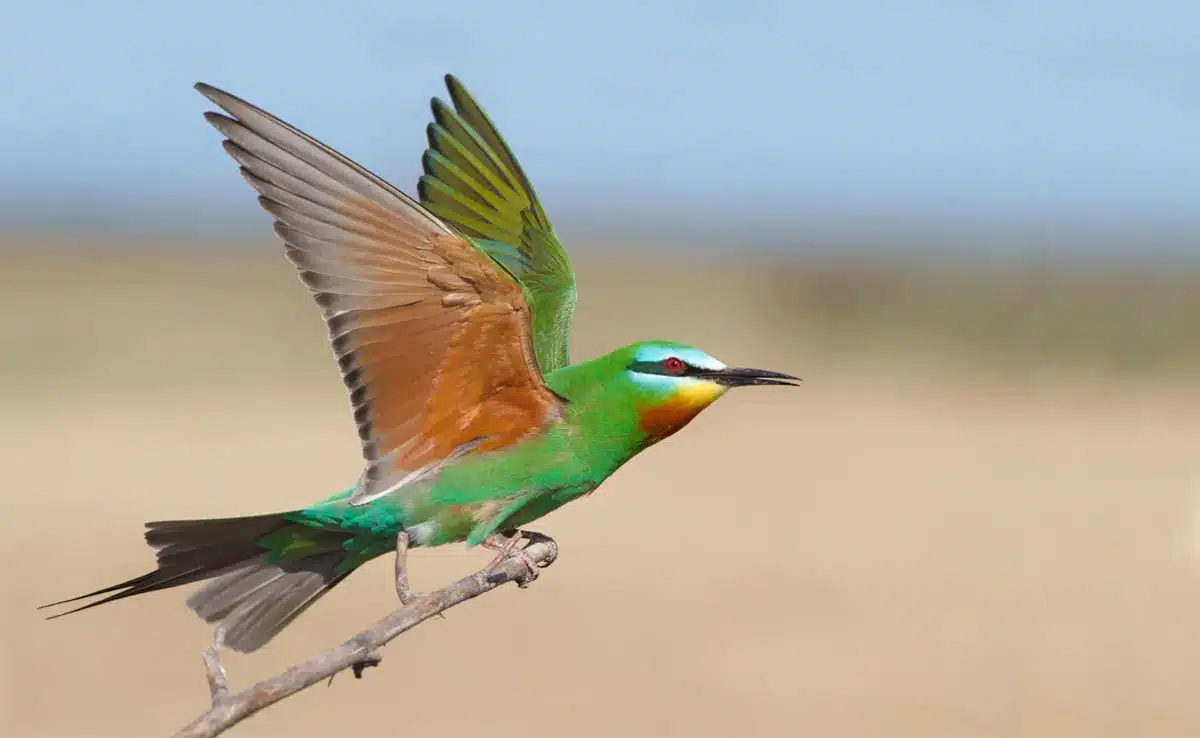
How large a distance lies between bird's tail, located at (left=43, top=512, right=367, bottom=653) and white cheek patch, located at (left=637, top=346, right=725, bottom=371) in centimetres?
80

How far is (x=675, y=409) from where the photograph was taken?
4.02 m

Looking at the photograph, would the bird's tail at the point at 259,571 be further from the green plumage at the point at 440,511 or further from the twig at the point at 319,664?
the twig at the point at 319,664

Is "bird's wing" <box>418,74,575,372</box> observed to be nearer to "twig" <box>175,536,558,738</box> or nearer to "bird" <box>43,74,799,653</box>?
"bird" <box>43,74,799,653</box>

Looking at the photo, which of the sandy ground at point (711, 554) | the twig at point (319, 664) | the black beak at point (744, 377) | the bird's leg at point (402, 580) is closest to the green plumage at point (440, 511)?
the black beak at point (744, 377)

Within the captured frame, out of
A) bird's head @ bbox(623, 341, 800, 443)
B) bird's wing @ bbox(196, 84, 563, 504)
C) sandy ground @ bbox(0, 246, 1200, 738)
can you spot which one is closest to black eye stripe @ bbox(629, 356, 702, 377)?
bird's head @ bbox(623, 341, 800, 443)

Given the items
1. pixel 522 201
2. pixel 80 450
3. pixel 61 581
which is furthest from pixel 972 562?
pixel 522 201

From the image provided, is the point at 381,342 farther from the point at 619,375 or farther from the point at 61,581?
the point at 61,581

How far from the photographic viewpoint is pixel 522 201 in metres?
4.82

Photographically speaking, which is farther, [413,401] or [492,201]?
[492,201]

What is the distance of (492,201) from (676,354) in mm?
1038

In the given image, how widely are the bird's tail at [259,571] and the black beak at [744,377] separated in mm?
Answer: 916

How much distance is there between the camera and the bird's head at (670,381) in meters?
3.96

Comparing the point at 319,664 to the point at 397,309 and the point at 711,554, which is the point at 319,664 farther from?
the point at 711,554

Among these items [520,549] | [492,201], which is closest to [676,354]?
[520,549]
